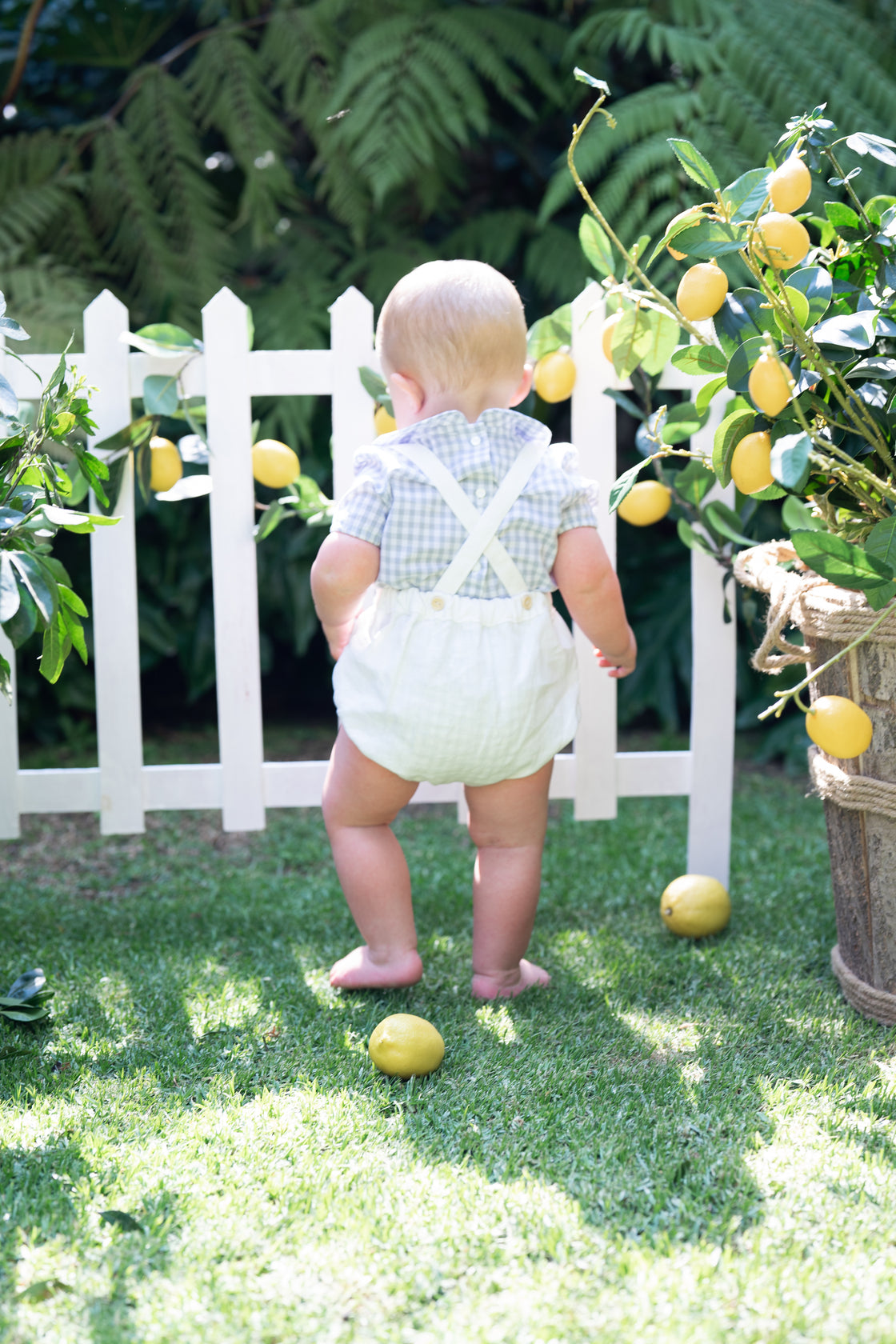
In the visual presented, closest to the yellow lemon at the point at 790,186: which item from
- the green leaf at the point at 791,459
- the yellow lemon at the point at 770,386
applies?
the yellow lemon at the point at 770,386

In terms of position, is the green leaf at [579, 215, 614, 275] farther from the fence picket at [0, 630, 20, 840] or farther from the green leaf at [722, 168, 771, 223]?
the fence picket at [0, 630, 20, 840]

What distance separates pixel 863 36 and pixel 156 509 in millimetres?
2499

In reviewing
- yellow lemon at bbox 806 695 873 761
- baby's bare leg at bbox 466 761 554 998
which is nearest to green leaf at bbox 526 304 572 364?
baby's bare leg at bbox 466 761 554 998

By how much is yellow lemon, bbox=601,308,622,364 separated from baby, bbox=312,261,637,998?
0.25 meters

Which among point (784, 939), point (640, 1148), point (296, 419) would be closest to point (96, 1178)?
point (640, 1148)

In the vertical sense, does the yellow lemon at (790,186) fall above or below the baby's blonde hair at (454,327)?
above

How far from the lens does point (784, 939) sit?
7.04 ft

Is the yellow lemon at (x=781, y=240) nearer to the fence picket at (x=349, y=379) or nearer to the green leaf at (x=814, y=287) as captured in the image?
the green leaf at (x=814, y=287)

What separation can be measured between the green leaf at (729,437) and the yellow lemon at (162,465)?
1084 mm

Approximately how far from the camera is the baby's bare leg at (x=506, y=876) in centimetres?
188

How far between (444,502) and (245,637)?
761mm

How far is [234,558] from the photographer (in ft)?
7.59

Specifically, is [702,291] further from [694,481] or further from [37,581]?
[37,581]

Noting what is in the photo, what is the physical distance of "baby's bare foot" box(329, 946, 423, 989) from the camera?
188 cm
